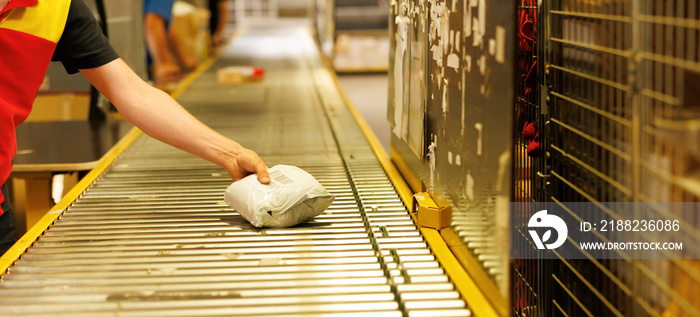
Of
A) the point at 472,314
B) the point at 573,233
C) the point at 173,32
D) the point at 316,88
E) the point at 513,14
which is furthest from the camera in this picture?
the point at 173,32

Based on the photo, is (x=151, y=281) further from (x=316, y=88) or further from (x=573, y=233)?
(x=316, y=88)

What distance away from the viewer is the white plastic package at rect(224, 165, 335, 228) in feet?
6.18

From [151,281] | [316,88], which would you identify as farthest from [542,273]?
[316,88]

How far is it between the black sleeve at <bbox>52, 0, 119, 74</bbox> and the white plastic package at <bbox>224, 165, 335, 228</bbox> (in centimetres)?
52

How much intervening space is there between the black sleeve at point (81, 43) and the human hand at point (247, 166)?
17.6 inches

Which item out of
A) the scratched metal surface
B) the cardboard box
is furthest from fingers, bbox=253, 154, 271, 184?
the cardboard box

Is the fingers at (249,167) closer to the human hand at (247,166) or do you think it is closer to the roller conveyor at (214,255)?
the human hand at (247,166)

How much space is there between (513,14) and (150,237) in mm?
1108

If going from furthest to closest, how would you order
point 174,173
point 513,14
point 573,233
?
point 174,173
point 573,233
point 513,14

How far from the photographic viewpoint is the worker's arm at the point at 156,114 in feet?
6.59

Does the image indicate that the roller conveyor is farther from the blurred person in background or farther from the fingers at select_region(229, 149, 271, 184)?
the blurred person in background

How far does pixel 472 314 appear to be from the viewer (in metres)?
1.38

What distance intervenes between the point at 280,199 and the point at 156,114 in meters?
0.44

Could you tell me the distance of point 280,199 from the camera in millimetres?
1885
